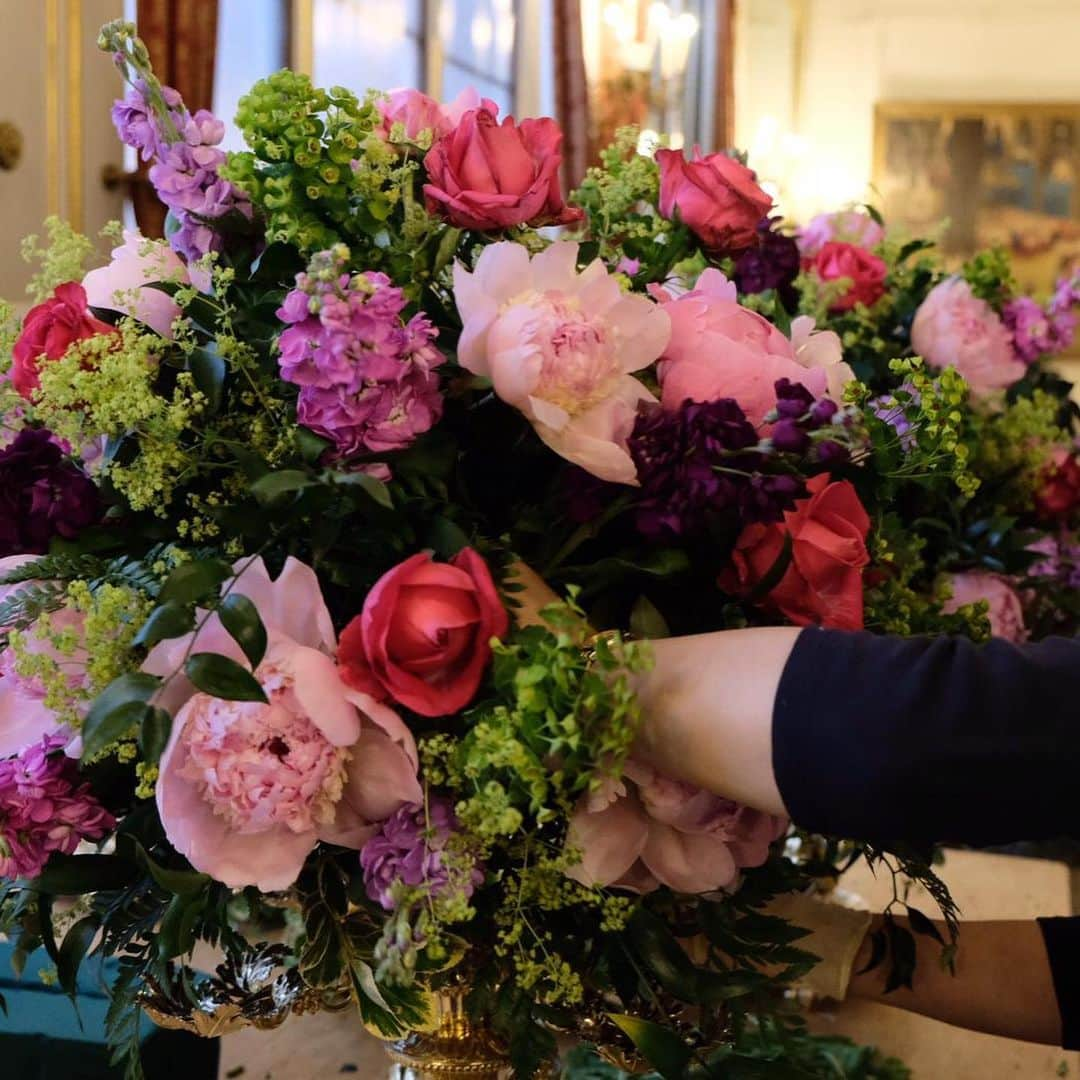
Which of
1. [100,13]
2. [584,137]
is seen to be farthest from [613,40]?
[100,13]

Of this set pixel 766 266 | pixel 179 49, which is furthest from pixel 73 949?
pixel 179 49

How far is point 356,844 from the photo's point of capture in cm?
59

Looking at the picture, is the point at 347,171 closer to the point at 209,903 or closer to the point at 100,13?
the point at 209,903

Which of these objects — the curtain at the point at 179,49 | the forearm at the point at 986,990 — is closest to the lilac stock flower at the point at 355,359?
the forearm at the point at 986,990

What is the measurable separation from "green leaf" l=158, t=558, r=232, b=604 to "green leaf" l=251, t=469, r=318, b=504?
1.4 inches

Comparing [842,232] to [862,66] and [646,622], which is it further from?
[862,66]

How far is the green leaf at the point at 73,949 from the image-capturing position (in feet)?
2.13

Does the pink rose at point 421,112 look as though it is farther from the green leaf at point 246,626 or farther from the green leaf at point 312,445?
the green leaf at point 246,626

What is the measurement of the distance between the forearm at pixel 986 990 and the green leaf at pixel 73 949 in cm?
62

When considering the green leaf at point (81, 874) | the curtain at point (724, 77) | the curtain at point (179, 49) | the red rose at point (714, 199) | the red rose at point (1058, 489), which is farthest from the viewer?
the curtain at point (724, 77)

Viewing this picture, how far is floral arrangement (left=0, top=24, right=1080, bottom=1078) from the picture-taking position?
54 cm

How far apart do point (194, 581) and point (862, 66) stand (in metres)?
7.07

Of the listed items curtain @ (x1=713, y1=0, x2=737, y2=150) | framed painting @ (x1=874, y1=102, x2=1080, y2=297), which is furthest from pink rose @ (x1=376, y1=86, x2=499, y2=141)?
framed painting @ (x1=874, y1=102, x2=1080, y2=297)

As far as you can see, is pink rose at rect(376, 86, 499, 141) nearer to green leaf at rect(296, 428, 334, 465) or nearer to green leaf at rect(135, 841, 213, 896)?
green leaf at rect(296, 428, 334, 465)
